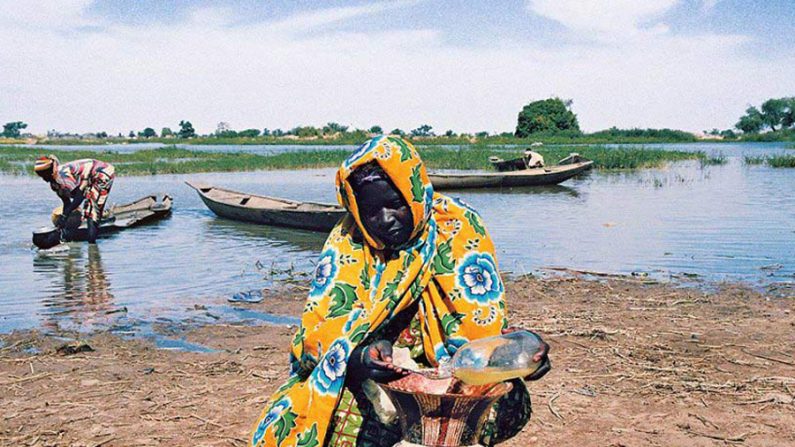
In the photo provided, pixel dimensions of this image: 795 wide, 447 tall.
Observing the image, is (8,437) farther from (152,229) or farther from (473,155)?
(473,155)

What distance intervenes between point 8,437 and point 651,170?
2367 centimetres

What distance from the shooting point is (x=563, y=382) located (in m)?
3.58

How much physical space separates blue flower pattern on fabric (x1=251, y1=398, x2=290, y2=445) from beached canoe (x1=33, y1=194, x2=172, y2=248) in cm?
810

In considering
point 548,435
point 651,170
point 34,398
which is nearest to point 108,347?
point 34,398

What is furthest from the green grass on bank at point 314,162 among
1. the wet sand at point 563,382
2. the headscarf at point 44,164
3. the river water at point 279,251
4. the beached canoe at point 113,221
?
the wet sand at point 563,382

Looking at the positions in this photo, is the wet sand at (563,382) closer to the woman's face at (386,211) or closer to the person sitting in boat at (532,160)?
the woman's face at (386,211)

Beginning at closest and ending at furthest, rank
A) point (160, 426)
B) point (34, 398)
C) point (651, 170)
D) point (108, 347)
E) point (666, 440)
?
point (666, 440) → point (160, 426) → point (34, 398) → point (108, 347) → point (651, 170)

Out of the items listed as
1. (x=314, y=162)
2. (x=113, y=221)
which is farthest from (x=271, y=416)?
(x=314, y=162)

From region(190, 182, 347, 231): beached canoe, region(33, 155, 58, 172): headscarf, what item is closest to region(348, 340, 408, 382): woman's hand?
region(190, 182, 347, 231): beached canoe

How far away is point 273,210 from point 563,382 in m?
7.99

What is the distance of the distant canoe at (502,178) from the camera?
17500 millimetres

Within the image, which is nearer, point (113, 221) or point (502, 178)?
point (113, 221)

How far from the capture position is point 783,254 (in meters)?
7.88

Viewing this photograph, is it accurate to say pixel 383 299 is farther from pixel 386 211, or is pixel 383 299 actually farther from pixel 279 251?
pixel 279 251
